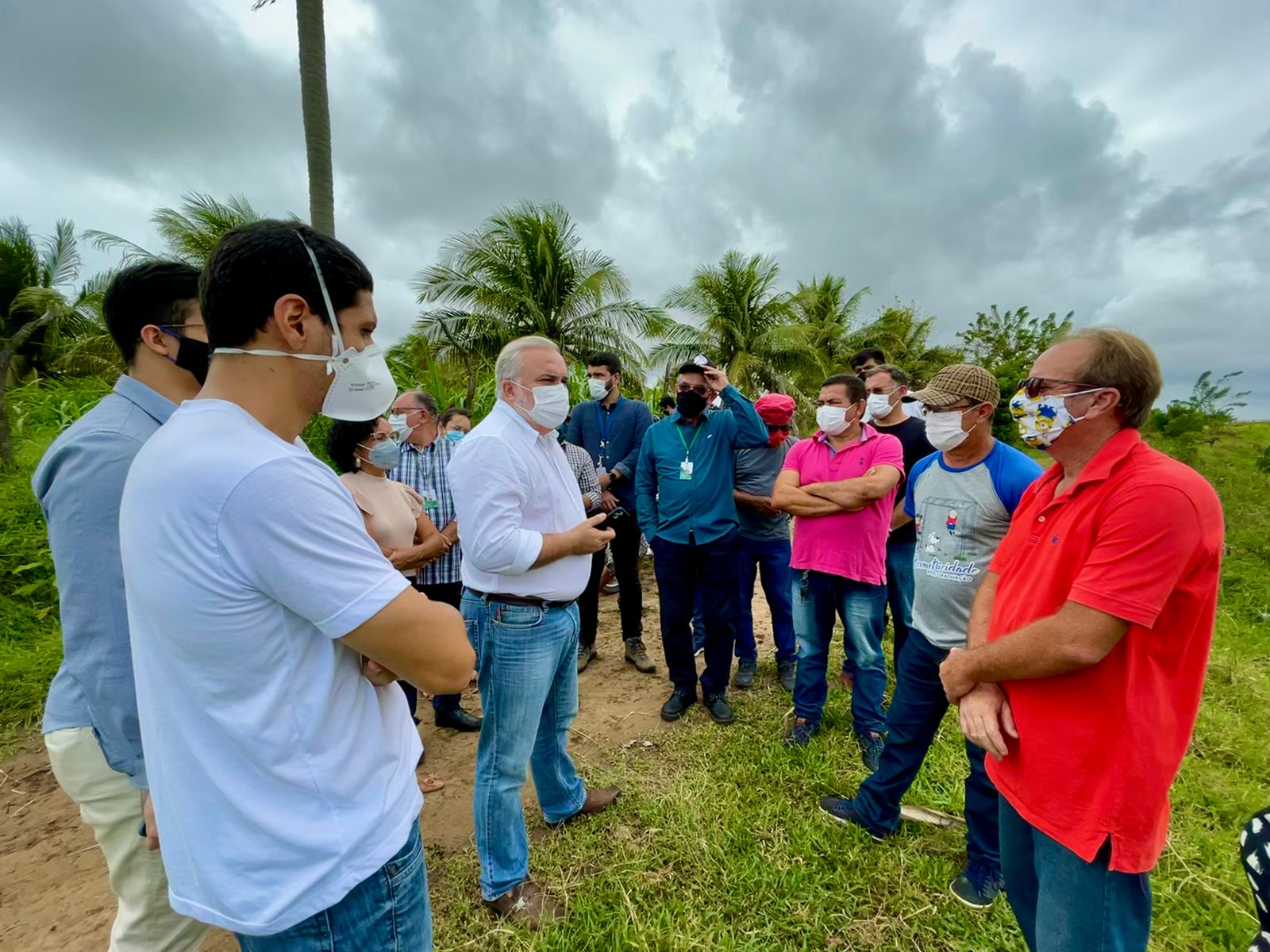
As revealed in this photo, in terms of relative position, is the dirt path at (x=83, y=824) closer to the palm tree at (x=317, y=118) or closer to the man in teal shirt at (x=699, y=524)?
the man in teal shirt at (x=699, y=524)

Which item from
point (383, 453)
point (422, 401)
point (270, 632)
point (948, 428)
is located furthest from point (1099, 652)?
point (422, 401)

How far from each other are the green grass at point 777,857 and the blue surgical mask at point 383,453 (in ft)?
6.39

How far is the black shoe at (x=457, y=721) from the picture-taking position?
368cm

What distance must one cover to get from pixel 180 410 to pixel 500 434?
113 cm

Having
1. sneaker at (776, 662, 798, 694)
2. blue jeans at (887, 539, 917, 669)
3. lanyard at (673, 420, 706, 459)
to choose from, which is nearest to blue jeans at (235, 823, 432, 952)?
lanyard at (673, 420, 706, 459)

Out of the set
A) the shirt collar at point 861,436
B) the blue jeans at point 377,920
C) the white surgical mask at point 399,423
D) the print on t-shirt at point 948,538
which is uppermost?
the white surgical mask at point 399,423

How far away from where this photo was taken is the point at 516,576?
209cm

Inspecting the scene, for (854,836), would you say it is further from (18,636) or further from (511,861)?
(18,636)

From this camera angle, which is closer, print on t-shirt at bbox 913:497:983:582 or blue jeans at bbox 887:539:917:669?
print on t-shirt at bbox 913:497:983:582

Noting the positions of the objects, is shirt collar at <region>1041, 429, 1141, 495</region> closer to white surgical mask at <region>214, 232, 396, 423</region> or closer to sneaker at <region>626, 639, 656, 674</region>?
white surgical mask at <region>214, 232, 396, 423</region>

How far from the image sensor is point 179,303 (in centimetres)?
154

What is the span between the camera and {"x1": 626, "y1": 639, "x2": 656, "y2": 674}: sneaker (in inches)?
176

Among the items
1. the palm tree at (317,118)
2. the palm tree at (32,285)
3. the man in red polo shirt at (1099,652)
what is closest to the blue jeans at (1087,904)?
the man in red polo shirt at (1099,652)

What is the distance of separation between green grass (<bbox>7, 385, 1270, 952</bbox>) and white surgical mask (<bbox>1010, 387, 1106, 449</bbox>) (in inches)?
76.3
